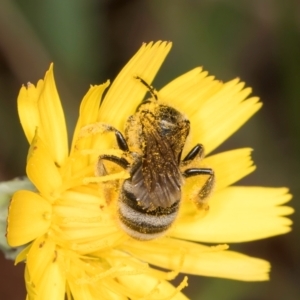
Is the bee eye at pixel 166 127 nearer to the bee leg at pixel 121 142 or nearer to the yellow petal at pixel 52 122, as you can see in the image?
the bee leg at pixel 121 142

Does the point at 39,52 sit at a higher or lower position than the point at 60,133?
higher

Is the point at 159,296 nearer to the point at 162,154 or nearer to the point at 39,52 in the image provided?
the point at 162,154

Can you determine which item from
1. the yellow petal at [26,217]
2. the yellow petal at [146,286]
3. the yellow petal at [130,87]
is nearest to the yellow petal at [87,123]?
the yellow petal at [130,87]

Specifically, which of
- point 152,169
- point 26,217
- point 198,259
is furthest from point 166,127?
point 198,259

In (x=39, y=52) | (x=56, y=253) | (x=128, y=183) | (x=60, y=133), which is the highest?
(x=39, y=52)

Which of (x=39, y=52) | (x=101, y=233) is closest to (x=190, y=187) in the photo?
(x=101, y=233)

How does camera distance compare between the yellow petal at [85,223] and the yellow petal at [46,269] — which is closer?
the yellow petal at [46,269]
